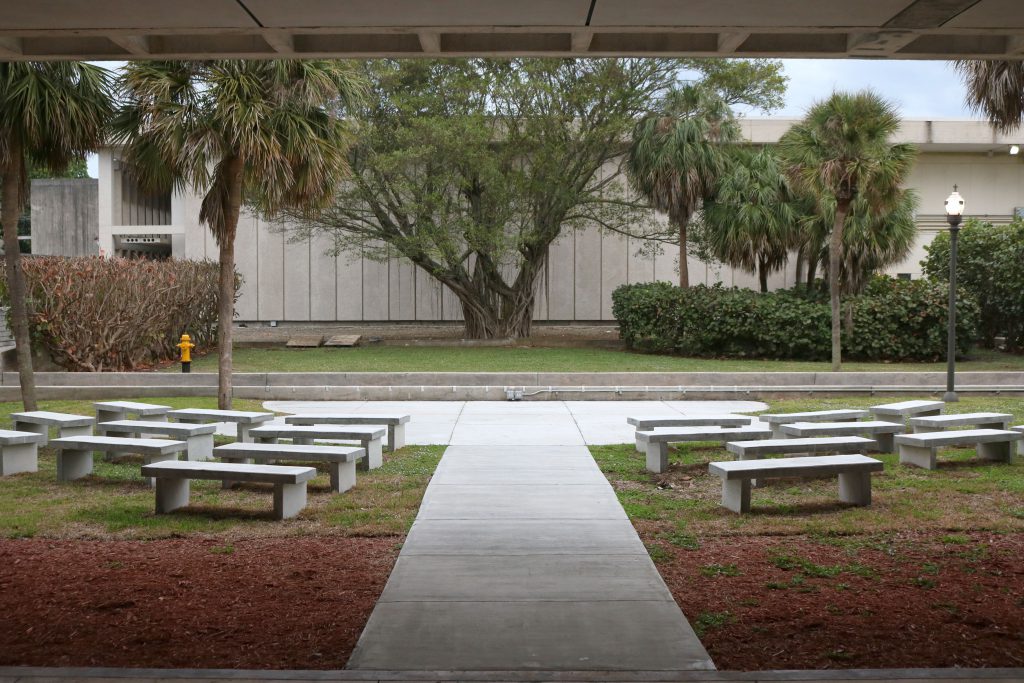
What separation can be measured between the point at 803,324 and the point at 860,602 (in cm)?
1897

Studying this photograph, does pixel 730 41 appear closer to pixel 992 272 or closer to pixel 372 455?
pixel 372 455

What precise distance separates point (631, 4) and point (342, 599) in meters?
4.06

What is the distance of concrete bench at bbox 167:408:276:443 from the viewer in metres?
10.9

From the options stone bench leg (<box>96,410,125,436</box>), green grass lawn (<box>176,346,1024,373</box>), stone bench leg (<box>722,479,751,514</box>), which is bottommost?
stone bench leg (<box>722,479,751,514</box>)

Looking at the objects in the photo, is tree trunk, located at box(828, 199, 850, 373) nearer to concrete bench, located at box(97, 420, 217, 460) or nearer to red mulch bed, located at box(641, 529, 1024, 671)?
red mulch bed, located at box(641, 529, 1024, 671)

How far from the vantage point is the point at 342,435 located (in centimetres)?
1000

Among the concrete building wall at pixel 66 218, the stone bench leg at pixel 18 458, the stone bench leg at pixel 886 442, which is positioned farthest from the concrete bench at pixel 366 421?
the concrete building wall at pixel 66 218

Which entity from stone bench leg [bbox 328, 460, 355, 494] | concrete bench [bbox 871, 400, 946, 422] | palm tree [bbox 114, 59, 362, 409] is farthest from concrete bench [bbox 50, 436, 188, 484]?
concrete bench [bbox 871, 400, 946, 422]

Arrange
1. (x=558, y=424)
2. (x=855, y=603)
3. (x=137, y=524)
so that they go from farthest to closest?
1. (x=558, y=424)
2. (x=137, y=524)
3. (x=855, y=603)

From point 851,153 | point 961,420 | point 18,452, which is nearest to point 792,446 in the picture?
point 961,420

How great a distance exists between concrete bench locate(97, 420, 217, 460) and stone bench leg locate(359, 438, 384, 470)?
1.68 meters

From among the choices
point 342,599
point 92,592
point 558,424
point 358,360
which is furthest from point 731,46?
point 358,360

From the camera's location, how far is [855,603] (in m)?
5.59

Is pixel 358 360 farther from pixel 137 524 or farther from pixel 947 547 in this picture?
pixel 947 547
